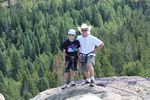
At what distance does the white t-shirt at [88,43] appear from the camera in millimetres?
17188

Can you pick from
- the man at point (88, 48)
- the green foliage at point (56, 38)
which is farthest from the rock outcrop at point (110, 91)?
the green foliage at point (56, 38)

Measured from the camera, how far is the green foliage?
260 feet

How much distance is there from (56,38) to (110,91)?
340 ft

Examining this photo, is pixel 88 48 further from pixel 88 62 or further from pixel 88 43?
pixel 88 62

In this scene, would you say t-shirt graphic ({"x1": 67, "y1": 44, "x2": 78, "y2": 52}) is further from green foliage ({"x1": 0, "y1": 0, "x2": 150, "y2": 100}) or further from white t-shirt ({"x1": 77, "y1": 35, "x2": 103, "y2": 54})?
green foliage ({"x1": 0, "y1": 0, "x2": 150, "y2": 100})

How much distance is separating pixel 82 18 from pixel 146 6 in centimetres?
2448

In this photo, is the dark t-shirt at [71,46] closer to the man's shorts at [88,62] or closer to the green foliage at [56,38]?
the man's shorts at [88,62]

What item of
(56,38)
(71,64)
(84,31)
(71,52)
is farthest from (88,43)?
(56,38)

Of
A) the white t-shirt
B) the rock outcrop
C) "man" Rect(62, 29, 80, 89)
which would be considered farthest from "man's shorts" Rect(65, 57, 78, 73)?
the rock outcrop

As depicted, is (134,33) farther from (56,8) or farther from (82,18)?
(56,8)

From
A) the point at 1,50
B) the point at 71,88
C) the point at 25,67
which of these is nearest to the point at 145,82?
the point at 71,88

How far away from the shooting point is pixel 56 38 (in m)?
121

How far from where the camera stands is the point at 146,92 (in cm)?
1764

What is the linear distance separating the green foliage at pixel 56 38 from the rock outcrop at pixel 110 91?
46573 millimetres
